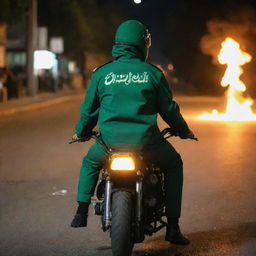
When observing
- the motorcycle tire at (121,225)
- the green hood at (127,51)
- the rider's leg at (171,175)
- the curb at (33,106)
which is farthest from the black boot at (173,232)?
the curb at (33,106)

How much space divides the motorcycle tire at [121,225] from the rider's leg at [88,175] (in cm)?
46

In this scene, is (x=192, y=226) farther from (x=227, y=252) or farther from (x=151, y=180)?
(x=151, y=180)

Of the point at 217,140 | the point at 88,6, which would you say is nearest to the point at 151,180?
the point at 217,140

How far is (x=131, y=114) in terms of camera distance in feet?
15.6

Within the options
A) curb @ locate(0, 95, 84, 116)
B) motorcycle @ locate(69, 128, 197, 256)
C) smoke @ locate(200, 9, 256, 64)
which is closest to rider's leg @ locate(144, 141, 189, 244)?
motorcycle @ locate(69, 128, 197, 256)

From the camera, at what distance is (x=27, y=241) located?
225 inches

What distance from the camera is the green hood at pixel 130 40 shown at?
4938 millimetres

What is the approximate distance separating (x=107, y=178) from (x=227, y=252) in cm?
140

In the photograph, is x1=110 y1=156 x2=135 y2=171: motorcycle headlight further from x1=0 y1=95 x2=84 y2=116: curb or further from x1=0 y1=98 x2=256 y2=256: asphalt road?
x1=0 y1=95 x2=84 y2=116: curb

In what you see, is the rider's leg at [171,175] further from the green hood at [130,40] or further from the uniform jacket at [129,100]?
the green hood at [130,40]

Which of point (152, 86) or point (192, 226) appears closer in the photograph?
point (152, 86)

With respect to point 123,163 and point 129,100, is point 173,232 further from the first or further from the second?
point 129,100

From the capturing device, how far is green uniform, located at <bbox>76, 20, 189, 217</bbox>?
15.6ft

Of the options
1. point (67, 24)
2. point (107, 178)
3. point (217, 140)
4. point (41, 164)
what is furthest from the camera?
point (67, 24)
